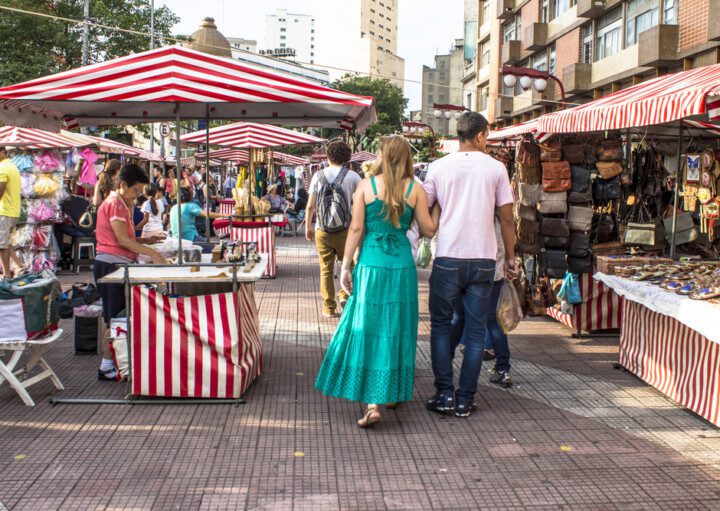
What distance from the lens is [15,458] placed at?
4.42m

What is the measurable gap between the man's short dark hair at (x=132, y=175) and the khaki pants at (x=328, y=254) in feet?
10.0

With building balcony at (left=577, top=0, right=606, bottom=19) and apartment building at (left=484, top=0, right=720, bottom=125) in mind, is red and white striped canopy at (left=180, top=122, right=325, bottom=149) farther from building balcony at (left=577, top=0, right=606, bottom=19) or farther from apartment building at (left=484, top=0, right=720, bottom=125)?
building balcony at (left=577, top=0, right=606, bottom=19)

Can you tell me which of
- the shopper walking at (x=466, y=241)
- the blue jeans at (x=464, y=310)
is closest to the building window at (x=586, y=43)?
the shopper walking at (x=466, y=241)

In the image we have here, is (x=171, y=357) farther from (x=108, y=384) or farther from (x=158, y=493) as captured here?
(x=158, y=493)

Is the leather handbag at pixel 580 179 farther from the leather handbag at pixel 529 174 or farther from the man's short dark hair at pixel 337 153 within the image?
the man's short dark hair at pixel 337 153

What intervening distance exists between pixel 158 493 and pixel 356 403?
6.30 ft

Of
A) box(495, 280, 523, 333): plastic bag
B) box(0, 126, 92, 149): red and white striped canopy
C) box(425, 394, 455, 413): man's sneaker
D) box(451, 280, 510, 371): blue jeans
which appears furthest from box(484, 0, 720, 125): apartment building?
box(425, 394, 455, 413): man's sneaker

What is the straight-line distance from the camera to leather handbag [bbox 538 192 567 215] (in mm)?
7434

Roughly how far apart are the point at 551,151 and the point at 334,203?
2.48 m

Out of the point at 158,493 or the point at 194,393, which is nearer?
the point at 158,493

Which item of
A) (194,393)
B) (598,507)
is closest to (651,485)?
(598,507)

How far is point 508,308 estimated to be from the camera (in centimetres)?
564

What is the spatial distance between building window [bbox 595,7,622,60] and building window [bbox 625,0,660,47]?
0.66 metres

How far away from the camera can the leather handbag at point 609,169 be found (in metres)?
7.48
